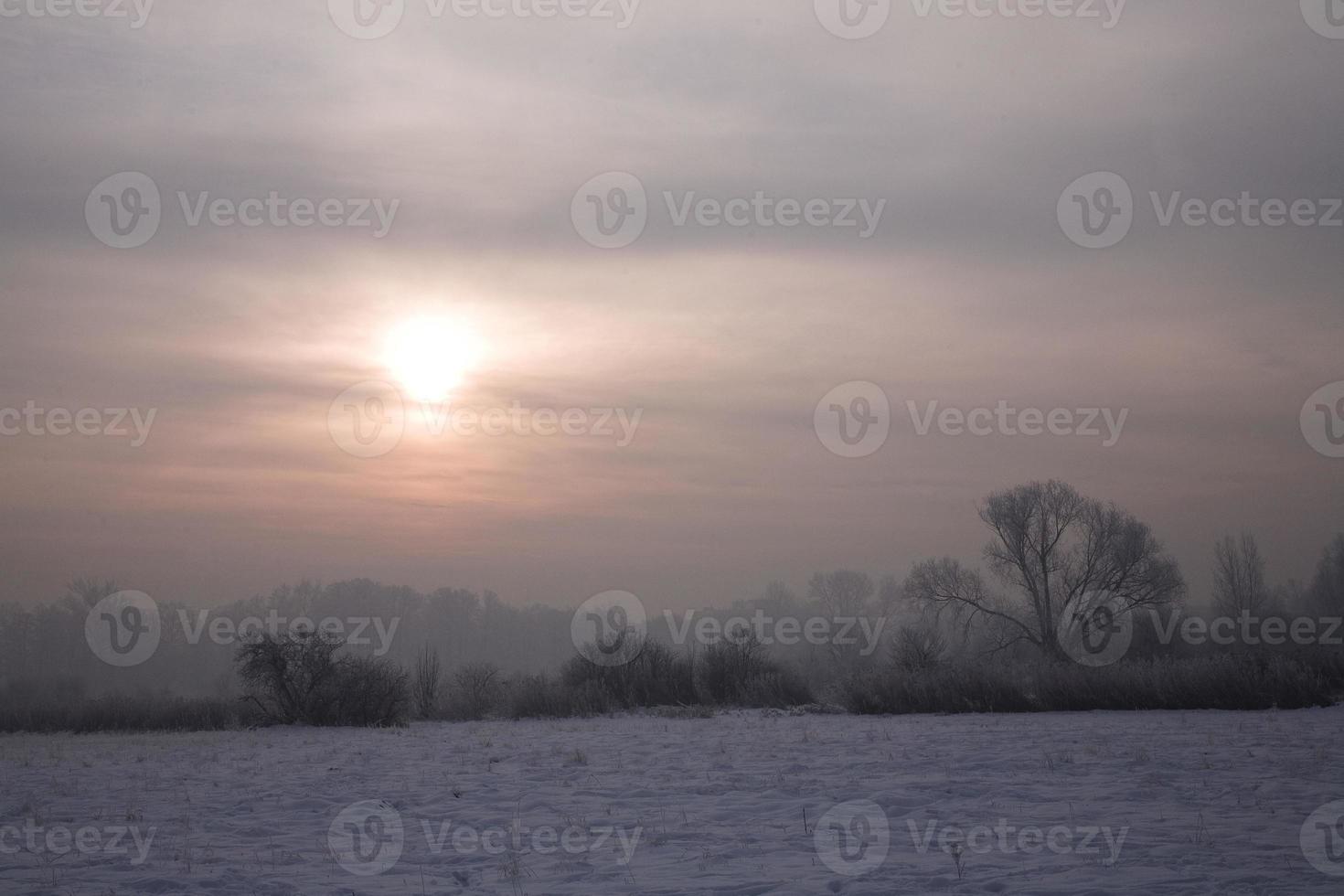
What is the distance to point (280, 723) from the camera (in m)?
24.3

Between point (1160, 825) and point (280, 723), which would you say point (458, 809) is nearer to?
point (1160, 825)

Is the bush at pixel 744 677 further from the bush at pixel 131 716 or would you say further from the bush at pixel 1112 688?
the bush at pixel 131 716

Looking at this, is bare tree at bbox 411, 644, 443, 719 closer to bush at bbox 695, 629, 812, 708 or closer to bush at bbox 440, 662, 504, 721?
bush at bbox 440, 662, 504, 721

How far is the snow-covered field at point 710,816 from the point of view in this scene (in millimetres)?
7836

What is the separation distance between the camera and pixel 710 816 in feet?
34.1

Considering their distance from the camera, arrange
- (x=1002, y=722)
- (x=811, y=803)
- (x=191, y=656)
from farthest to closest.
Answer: (x=191, y=656), (x=1002, y=722), (x=811, y=803)

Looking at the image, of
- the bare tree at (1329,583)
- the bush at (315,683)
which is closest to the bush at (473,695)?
the bush at (315,683)

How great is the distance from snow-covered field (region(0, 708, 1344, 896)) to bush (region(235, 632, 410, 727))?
6.94 metres

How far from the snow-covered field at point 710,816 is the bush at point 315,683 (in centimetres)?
694

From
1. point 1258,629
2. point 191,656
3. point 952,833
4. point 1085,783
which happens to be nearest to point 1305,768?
point 1085,783

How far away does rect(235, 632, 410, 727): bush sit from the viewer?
24.0 metres

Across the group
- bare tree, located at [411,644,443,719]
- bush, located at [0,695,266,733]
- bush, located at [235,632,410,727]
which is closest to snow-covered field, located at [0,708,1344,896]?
bush, located at [235,632,410,727]

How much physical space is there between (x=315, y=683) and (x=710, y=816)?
1682 centimetres

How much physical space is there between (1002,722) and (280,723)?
17.1 metres
